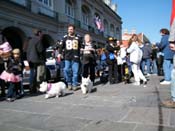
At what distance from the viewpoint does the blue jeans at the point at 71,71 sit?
9.16m

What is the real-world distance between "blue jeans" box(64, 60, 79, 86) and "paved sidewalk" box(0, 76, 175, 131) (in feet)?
5.61

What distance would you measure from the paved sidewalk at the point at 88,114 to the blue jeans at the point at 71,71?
1.71m

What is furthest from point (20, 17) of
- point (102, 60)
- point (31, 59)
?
point (31, 59)

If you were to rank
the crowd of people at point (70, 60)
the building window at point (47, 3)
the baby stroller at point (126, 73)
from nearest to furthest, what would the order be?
the crowd of people at point (70, 60), the baby stroller at point (126, 73), the building window at point (47, 3)

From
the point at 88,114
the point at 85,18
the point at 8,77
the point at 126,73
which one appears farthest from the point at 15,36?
the point at 88,114

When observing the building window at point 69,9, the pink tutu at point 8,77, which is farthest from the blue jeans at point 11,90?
the building window at point 69,9

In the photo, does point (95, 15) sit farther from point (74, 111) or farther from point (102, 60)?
point (74, 111)

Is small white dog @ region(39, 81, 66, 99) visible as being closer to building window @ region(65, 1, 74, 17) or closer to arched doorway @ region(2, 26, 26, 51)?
arched doorway @ region(2, 26, 26, 51)

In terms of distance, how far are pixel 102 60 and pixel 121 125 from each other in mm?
9100

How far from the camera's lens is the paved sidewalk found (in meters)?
4.75

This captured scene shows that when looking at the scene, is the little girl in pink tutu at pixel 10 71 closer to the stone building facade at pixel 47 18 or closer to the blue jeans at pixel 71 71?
the blue jeans at pixel 71 71

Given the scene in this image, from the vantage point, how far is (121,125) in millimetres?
4777

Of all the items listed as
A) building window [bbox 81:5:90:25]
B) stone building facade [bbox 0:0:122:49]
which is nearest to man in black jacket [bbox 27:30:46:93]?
stone building facade [bbox 0:0:122:49]

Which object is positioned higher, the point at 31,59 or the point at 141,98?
the point at 31,59
